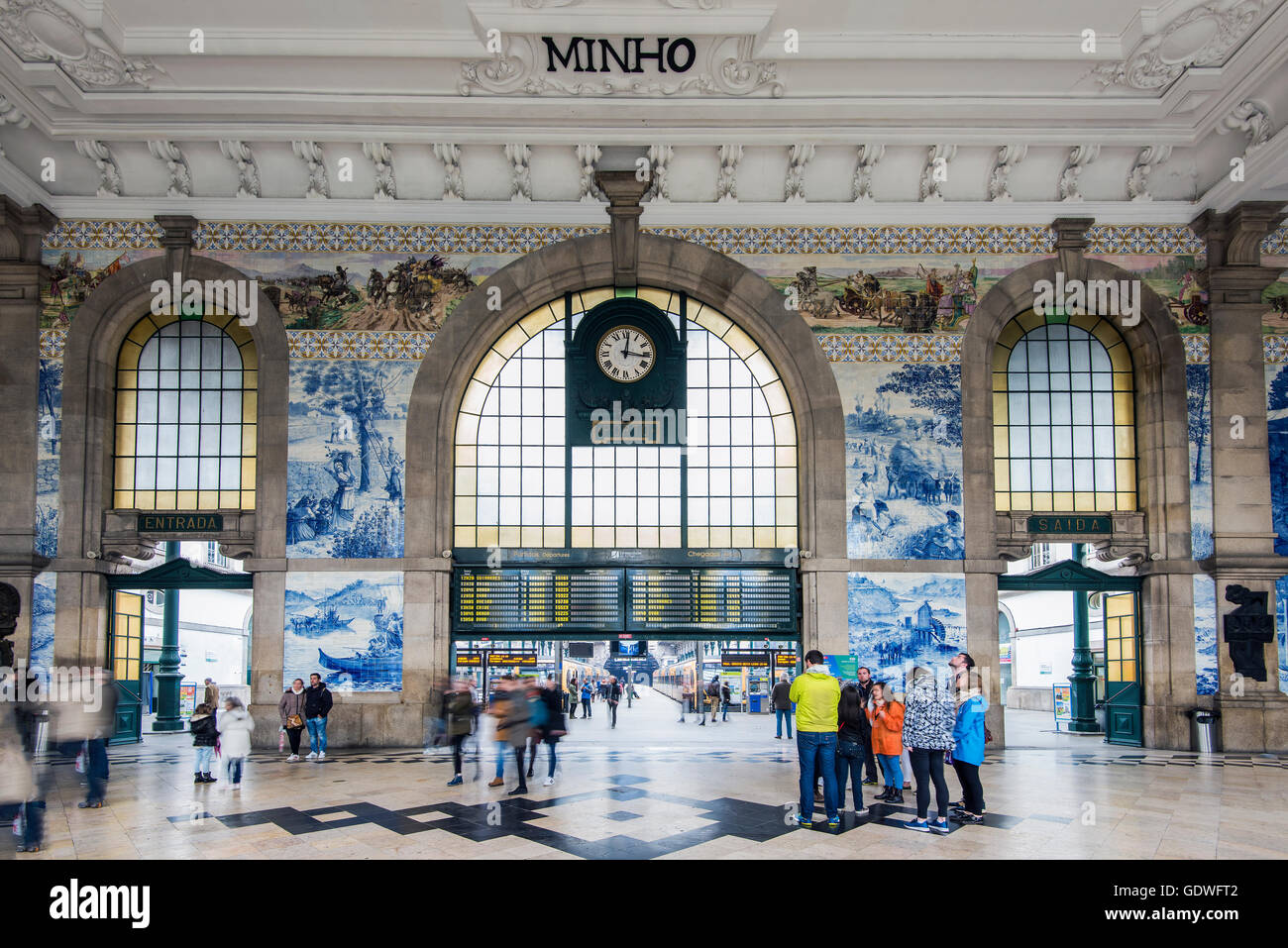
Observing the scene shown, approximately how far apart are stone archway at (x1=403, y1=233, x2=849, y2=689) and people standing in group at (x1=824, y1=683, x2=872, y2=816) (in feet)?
20.7

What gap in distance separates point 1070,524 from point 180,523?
1533cm

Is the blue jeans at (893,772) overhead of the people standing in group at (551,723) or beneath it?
beneath

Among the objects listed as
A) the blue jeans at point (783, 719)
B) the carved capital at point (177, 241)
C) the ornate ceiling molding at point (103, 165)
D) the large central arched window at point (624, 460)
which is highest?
the ornate ceiling molding at point (103, 165)

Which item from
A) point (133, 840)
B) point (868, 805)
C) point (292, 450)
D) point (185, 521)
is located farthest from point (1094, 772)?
point (185, 521)

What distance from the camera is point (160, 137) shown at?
54.6ft

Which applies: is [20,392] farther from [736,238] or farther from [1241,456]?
[1241,456]

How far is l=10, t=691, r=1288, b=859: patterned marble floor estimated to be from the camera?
8.66m

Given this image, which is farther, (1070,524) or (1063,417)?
(1063,417)

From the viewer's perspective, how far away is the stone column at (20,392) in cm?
1639

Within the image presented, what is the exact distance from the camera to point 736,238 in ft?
59.2

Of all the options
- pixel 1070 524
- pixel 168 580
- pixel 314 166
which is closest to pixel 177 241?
pixel 314 166

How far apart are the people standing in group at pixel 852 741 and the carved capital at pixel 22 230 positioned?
15.5 meters

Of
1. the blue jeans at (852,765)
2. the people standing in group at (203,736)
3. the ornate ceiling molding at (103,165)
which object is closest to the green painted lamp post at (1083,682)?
the blue jeans at (852,765)

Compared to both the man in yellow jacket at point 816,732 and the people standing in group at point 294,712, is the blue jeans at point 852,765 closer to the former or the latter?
the man in yellow jacket at point 816,732
